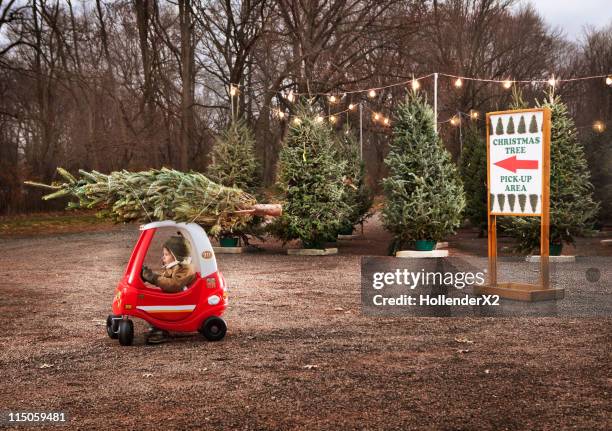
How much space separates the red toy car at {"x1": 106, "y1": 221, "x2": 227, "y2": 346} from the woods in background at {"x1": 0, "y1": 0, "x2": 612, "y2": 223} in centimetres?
1670

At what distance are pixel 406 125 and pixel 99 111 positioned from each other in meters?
22.2

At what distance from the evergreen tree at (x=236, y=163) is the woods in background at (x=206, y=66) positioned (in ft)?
16.1

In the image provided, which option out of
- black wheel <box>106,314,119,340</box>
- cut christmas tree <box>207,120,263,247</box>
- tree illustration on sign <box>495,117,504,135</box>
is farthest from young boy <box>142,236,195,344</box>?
cut christmas tree <box>207,120,263,247</box>

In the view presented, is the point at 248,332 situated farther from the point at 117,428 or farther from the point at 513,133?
the point at 513,133

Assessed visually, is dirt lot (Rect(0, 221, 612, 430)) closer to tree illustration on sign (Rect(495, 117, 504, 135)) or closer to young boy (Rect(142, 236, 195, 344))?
young boy (Rect(142, 236, 195, 344))

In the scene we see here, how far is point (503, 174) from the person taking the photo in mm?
11336

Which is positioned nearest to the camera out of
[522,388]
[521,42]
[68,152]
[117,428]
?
[117,428]

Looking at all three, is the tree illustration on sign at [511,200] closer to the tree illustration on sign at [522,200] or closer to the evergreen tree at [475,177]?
the tree illustration on sign at [522,200]

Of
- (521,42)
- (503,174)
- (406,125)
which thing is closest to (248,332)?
(503,174)

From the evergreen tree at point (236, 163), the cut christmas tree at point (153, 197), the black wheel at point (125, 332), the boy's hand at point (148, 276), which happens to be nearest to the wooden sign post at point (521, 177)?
the cut christmas tree at point (153, 197)

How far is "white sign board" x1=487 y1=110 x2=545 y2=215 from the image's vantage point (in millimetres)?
10906

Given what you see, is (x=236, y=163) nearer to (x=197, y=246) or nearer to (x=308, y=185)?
(x=308, y=185)

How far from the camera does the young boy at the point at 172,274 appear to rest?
8.09 m

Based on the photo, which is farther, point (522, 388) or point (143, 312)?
point (143, 312)
